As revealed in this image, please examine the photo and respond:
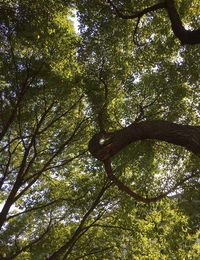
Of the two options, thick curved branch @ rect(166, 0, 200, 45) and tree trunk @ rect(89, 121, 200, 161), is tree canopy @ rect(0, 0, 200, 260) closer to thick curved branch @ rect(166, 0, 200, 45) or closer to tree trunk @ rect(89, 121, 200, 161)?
thick curved branch @ rect(166, 0, 200, 45)

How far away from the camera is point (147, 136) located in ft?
17.5

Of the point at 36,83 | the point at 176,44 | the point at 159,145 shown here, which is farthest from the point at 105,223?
the point at 176,44

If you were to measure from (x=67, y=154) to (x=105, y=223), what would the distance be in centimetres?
334

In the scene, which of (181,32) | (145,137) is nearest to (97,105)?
(181,32)

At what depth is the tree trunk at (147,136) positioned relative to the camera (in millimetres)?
4715

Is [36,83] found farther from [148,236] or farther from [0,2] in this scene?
[148,236]

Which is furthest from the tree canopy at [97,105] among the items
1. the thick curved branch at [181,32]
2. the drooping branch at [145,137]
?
the drooping branch at [145,137]

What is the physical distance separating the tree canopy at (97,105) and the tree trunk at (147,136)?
2.69 m

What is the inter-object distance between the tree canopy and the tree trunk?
269 cm

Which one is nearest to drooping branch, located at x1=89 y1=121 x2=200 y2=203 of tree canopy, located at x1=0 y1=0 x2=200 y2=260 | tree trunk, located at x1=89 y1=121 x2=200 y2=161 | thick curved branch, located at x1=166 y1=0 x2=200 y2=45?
tree trunk, located at x1=89 y1=121 x2=200 y2=161

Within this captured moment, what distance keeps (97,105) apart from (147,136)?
5.92 m

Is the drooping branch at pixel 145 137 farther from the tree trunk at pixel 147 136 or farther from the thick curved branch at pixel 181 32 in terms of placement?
the thick curved branch at pixel 181 32

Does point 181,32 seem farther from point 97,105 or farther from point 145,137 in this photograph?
point 97,105

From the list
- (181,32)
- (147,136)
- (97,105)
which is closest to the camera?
(147,136)
